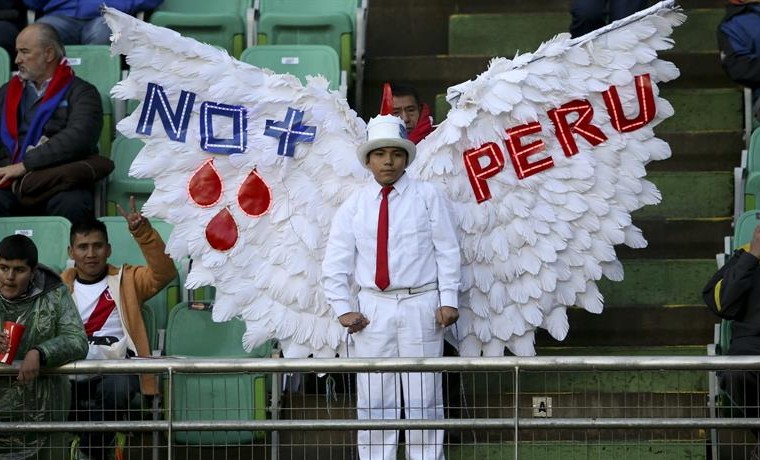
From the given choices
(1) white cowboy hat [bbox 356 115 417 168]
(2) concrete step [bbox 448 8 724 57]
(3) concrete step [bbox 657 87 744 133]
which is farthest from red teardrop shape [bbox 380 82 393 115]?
(2) concrete step [bbox 448 8 724 57]

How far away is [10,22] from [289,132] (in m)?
3.33

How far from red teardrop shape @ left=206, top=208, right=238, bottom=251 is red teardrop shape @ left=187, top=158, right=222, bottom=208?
9 cm

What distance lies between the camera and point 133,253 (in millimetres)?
10617

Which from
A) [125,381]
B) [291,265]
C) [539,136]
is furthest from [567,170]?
[125,381]

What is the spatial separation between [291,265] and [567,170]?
155cm

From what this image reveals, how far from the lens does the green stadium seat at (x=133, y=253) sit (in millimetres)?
10414

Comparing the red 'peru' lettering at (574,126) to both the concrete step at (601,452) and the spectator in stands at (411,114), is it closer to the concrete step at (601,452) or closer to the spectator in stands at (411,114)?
the spectator in stands at (411,114)

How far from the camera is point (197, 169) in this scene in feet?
32.9

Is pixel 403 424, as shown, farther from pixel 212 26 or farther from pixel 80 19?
pixel 80 19

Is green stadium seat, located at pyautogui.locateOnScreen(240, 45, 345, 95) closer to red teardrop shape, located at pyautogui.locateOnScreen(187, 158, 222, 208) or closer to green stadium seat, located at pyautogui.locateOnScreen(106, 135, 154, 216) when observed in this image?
green stadium seat, located at pyautogui.locateOnScreen(106, 135, 154, 216)

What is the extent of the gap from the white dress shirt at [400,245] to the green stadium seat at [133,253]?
51.0 inches

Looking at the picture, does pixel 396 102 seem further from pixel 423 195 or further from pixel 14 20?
pixel 14 20

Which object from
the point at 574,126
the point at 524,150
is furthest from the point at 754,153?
the point at 524,150

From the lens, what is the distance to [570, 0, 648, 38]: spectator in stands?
39.0ft
